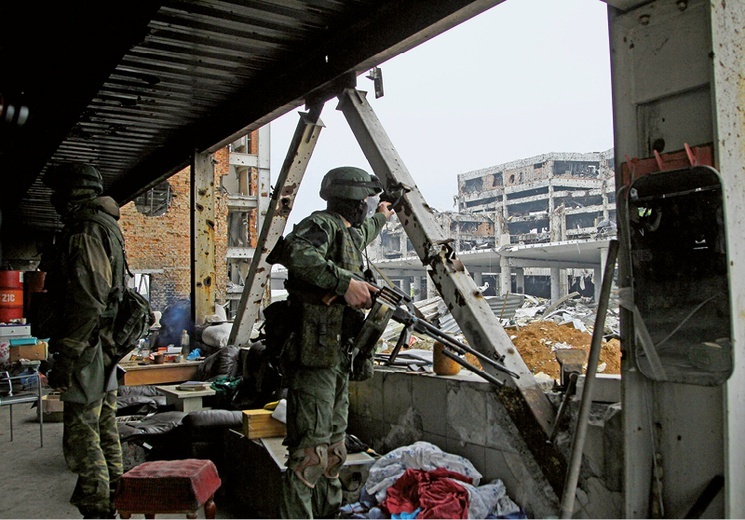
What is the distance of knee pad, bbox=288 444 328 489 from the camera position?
2.70m

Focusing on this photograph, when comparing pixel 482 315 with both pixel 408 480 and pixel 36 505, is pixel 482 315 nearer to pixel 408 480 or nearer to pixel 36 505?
pixel 408 480

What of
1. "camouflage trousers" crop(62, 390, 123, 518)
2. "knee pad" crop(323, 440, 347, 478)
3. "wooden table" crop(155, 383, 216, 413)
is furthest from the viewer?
"wooden table" crop(155, 383, 216, 413)

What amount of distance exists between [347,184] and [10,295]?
7399 mm

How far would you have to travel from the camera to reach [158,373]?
5.83 metres

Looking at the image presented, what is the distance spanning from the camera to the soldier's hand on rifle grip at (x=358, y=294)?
269cm

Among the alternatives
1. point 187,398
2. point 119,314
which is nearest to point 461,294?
point 119,314

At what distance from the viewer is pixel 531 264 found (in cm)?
1800

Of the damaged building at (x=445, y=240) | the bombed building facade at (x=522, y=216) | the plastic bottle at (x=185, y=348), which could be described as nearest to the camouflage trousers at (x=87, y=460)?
the damaged building at (x=445, y=240)

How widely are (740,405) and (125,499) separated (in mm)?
2353

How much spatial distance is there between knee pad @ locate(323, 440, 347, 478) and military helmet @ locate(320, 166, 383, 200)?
1.30 meters

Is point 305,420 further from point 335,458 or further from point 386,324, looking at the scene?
point 386,324

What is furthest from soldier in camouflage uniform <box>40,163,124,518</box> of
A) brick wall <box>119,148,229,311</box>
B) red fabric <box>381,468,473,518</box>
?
brick wall <box>119,148,229,311</box>

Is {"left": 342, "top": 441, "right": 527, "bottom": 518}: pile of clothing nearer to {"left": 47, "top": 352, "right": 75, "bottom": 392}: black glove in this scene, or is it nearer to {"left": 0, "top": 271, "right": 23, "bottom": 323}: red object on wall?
{"left": 47, "top": 352, "right": 75, "bottom": 392}: black glove

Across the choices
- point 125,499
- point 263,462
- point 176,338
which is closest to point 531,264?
point 176,338
